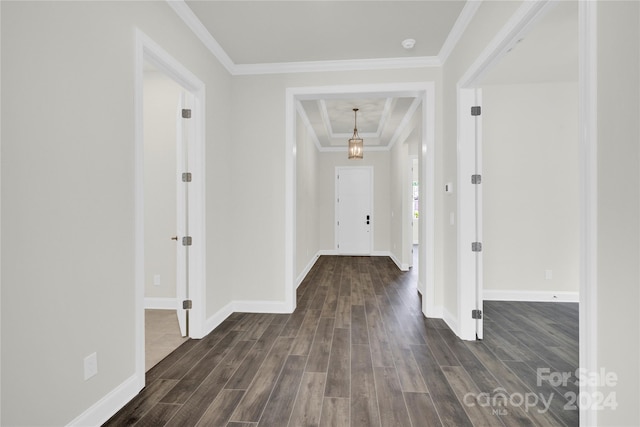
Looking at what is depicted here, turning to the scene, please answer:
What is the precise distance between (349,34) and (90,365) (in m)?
3.29

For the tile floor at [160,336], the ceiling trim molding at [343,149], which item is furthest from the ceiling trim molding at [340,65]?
the ceiling trim molding at [343,149]

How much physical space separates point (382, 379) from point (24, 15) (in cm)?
284

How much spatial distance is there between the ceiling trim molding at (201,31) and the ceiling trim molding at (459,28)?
92.2 inches

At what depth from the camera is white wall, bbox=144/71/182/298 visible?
395 centimetres

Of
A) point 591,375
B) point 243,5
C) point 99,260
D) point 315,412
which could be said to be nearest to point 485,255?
point 591,375

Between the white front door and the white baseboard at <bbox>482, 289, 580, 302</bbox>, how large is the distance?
4107 mm

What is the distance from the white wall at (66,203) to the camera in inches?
52.8

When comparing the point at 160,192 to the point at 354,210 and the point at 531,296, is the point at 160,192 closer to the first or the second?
the point at 531,296

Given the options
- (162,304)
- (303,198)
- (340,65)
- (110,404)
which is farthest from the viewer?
(303,198)

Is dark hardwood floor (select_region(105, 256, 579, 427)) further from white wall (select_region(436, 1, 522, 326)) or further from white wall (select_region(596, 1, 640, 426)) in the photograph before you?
white wall (select_region(596, 1, 640, 426))

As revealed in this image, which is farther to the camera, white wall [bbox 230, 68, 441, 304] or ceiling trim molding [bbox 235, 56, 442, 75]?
white wall [bbox 230, 68, 441, 304]

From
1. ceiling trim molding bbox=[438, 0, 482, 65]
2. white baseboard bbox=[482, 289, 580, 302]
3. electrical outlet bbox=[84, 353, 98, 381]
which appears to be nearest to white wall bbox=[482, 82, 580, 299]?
white baseboard bbox=[482, 289, 580, 302]

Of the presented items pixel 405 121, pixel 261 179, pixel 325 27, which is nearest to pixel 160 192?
pixel 261 179

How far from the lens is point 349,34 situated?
3062mm
